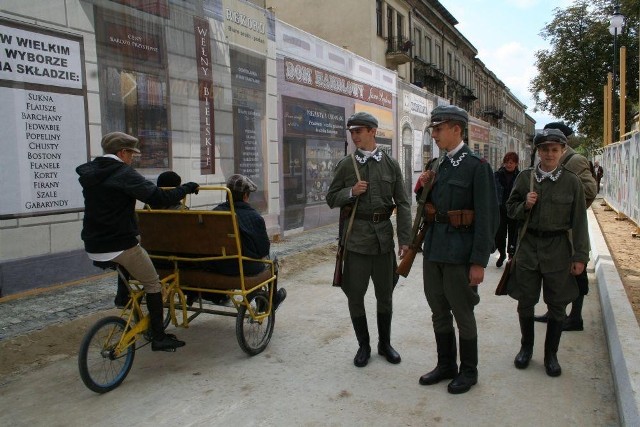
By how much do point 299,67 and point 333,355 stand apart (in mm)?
9109

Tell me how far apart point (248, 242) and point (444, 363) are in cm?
182

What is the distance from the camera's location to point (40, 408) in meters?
3.50

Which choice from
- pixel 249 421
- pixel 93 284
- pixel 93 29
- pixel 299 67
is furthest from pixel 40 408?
pixel 299 67

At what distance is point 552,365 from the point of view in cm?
389

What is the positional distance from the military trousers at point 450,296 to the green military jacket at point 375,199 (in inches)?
15.4

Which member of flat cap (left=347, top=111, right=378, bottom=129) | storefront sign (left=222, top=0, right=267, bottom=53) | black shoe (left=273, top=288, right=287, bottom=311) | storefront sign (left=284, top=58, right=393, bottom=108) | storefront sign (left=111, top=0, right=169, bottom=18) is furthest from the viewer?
storefront sign (left=284, top=58, right=393, bottom=108)

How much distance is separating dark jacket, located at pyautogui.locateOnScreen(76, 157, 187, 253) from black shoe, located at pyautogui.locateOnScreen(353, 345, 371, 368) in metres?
1.85

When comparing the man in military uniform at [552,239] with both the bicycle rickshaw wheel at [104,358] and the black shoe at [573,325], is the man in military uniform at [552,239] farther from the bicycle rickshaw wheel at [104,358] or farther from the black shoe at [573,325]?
the bicycle rickshaw wheel at [104,358]

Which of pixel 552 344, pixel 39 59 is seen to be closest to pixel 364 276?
pixel 552 344

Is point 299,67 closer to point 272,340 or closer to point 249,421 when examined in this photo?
point 272,340

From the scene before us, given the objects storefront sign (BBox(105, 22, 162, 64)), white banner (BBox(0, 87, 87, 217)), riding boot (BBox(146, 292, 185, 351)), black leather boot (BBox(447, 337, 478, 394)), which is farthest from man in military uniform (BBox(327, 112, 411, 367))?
storefront sign (BBox(105, 22, 162, 64))

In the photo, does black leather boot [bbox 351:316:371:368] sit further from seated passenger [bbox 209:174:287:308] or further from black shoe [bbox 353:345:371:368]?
seated passenger [bbox 209:174:287:308]

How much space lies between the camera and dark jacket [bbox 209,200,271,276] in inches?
169

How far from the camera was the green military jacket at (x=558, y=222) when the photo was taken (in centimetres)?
385
